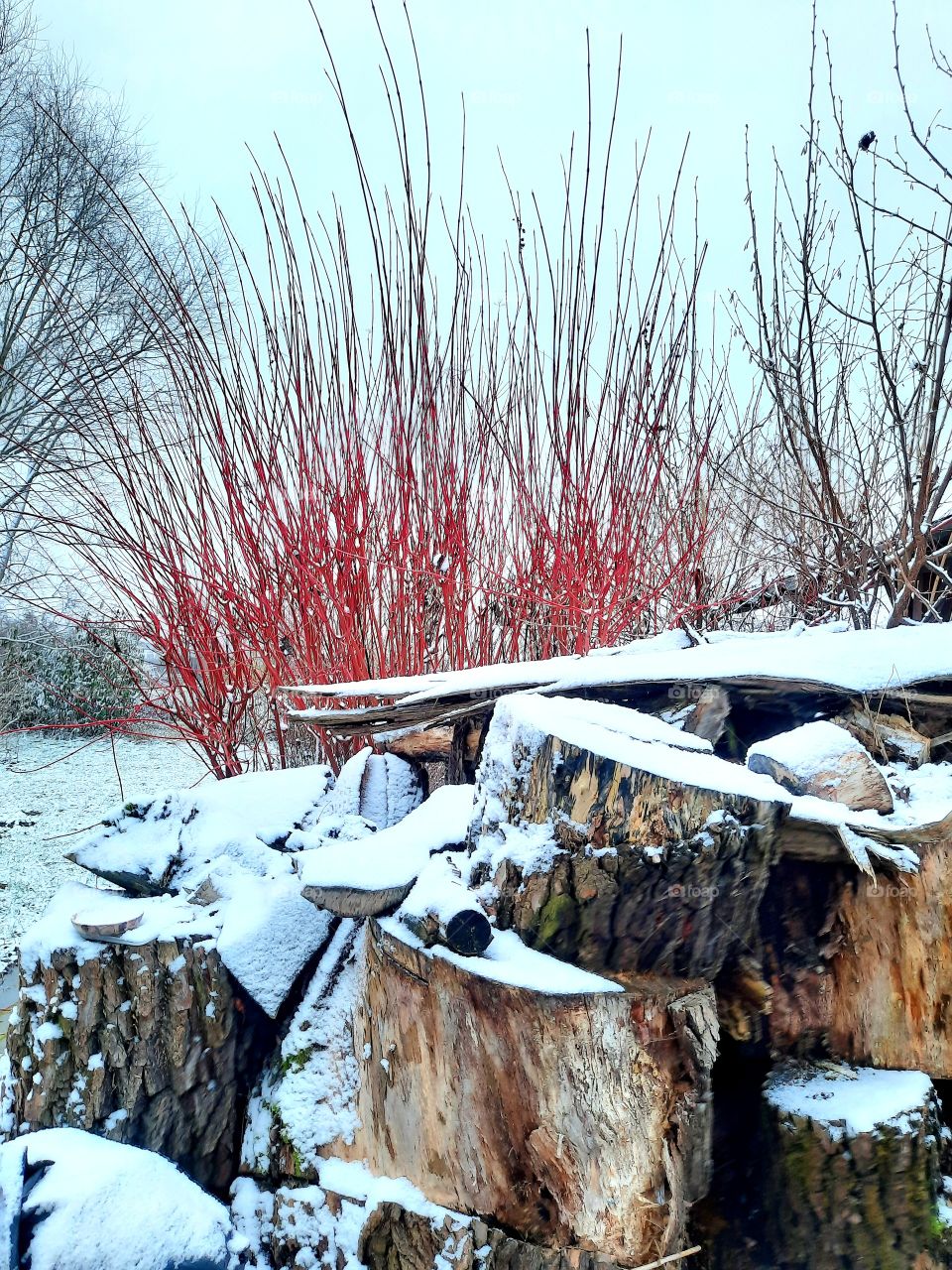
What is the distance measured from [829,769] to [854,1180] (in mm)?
603

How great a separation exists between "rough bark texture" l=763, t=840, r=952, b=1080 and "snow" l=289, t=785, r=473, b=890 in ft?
1.87

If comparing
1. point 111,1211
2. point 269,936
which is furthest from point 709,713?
point 111,1211

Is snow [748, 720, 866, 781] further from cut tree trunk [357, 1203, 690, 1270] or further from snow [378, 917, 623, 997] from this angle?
cut tree trunk [357, 1203, 690, 1270]

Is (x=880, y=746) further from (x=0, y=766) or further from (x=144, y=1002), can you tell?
(x=0, y=766)

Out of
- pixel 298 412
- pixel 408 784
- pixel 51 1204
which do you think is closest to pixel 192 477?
pixel 298 412

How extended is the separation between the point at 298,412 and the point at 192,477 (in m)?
0.40

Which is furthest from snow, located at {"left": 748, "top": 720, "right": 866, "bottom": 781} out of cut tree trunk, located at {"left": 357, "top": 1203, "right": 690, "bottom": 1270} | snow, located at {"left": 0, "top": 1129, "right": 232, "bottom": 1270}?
snow, located at {"left": 0, "top": 1129, "right": 232, "bottom": 1270}

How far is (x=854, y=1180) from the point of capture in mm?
1158

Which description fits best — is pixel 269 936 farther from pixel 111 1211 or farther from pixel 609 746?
pixel 609 746

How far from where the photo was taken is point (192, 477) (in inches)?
96.8

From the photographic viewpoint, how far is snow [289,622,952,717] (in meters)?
1.57

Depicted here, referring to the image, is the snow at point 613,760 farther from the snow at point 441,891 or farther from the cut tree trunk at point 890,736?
the cut tree trunk at point 890,736

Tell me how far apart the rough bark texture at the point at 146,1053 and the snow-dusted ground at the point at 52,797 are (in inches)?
44.0

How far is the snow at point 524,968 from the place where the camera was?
1062 millimetres
